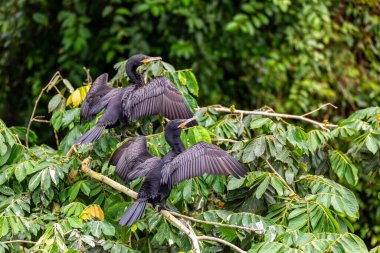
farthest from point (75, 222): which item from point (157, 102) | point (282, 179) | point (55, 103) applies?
point (55, 103)

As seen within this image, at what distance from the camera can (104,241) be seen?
3818 mm

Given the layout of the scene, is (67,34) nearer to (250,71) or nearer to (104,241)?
(250,71)

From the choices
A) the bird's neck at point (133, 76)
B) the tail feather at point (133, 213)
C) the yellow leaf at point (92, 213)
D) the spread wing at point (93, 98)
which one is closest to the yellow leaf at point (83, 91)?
the spread wing at point (93, 98)

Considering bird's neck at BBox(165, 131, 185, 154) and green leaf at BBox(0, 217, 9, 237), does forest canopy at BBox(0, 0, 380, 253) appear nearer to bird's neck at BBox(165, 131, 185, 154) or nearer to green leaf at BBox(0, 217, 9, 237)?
green leaf at BBox(0, 217, 9, 237)

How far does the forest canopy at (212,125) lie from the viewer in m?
3.92

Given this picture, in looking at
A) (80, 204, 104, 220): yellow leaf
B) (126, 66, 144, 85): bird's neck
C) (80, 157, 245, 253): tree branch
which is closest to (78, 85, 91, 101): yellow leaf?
(126, 66, 144, 85): bird's neck

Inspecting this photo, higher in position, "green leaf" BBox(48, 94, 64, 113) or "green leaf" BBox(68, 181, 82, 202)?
"green leaf" BBox(48, 94, 64, 113)

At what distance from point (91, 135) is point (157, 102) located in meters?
0.44

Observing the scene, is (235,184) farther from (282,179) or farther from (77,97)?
(77,97)

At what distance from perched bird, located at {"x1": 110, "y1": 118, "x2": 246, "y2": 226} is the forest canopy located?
0.11 m

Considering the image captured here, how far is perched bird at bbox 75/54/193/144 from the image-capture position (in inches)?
179

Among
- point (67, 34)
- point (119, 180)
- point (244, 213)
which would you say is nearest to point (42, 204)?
point (119, 180)

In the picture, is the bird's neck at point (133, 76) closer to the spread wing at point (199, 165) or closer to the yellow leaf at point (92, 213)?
the spread wing at point (199, 165)

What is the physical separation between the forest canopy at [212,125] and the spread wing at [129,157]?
0.11 meters
